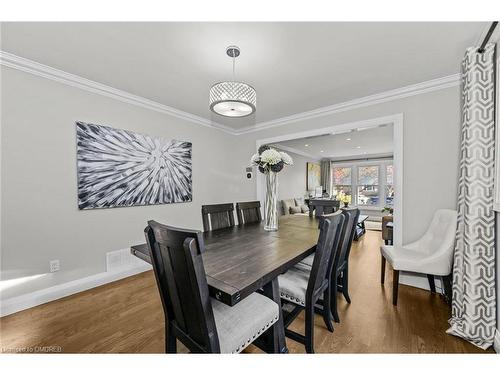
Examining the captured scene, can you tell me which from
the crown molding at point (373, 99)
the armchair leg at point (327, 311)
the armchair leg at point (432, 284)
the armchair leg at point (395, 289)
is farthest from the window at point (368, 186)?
the armchair leg at point (327, 311)

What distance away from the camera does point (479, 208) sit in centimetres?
157

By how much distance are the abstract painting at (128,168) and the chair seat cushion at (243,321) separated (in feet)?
7.00

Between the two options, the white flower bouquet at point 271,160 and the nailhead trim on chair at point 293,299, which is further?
the white flower bouquet at point 271,160

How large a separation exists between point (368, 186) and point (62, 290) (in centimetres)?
855

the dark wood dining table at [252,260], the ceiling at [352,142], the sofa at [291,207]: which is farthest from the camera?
the sofa at [291,207]

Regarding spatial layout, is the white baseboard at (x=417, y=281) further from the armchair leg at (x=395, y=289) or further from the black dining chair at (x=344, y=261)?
the black dining chair at (x=344, y=261)

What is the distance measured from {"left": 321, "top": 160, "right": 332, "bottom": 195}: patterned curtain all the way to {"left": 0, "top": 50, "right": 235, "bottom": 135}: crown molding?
6208 mm

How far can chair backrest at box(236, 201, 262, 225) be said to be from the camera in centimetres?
255

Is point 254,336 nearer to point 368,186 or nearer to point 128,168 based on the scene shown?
point 128,168

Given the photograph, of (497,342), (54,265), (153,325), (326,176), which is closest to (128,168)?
(54,265)

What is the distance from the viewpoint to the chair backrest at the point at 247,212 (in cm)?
255

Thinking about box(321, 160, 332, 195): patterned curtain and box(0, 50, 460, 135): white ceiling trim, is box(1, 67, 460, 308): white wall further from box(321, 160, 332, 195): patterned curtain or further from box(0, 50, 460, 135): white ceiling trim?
box(321, 160, 332, 195): patterned curtain

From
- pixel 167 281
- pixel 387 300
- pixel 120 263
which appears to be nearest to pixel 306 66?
pixel 167 281

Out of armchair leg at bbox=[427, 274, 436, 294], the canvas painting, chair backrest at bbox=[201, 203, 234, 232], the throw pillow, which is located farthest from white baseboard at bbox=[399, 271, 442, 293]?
the canvas painting
